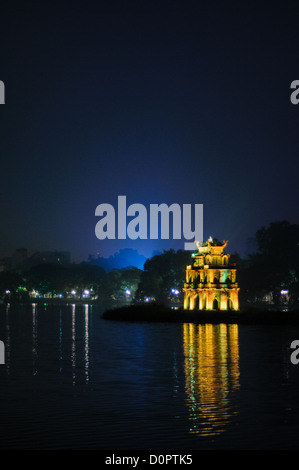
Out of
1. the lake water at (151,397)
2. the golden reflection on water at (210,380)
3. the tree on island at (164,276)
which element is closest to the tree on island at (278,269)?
the tree on island at (164,276)

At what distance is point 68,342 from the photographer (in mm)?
72812

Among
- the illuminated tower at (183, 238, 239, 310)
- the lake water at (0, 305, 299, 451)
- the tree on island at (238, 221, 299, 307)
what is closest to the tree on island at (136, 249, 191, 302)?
the tree on island at (238, 221, 299, 307)

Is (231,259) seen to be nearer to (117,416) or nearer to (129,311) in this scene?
(129,311)

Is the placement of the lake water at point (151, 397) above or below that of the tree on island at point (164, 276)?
below

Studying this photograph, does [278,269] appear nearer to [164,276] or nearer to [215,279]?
[215,279]

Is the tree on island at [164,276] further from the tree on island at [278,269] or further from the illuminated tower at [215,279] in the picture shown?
the illuminated tower at [215,279]

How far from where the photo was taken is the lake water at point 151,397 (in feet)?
78.1

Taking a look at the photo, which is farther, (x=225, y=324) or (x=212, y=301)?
(x=212, y=301)

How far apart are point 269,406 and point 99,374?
49.3 ft

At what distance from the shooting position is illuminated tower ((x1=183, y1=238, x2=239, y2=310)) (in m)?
106

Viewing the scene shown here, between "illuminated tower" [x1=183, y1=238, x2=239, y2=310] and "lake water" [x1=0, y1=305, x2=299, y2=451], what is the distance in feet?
140

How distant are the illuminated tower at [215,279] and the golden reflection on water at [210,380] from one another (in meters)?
33.8
